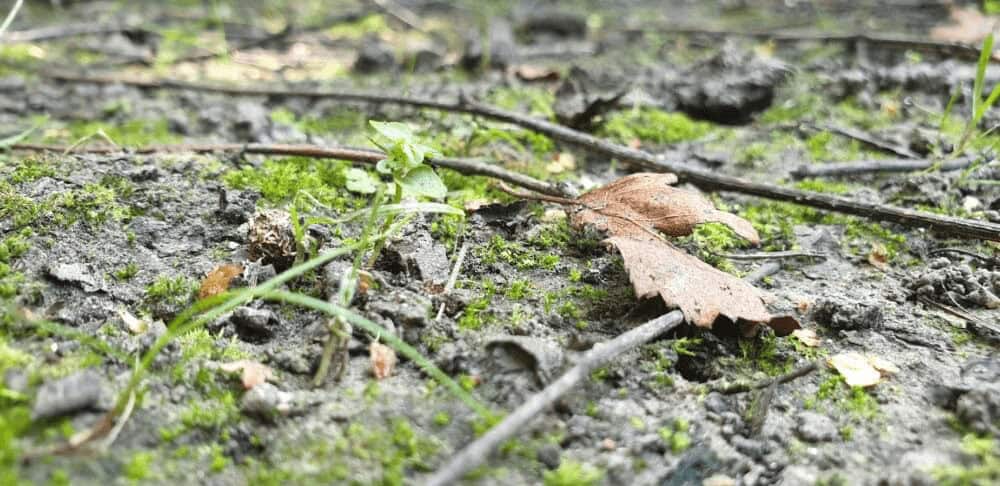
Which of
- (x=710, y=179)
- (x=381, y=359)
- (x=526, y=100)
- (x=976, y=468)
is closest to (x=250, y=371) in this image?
(x=381, y=359)

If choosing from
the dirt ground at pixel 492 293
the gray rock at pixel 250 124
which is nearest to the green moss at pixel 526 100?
the dirt ground at pixel 492 293

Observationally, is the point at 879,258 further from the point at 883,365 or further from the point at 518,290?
the point at 518,290

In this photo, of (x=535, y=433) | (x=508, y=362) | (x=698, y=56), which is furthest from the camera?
(x=698, y=56)

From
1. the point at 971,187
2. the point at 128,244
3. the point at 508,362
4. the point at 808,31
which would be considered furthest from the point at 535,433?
the point at 808,31

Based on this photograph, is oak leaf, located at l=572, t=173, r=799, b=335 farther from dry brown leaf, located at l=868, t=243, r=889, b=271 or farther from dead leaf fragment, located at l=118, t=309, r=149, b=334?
dead leaf fragment, located at l=118, t=309, r=149, b=334

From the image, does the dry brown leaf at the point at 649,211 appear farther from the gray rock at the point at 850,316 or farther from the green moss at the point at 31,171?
the green moss at the point at 31,171

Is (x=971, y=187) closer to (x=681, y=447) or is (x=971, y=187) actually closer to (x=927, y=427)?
(x=927, y=427)
